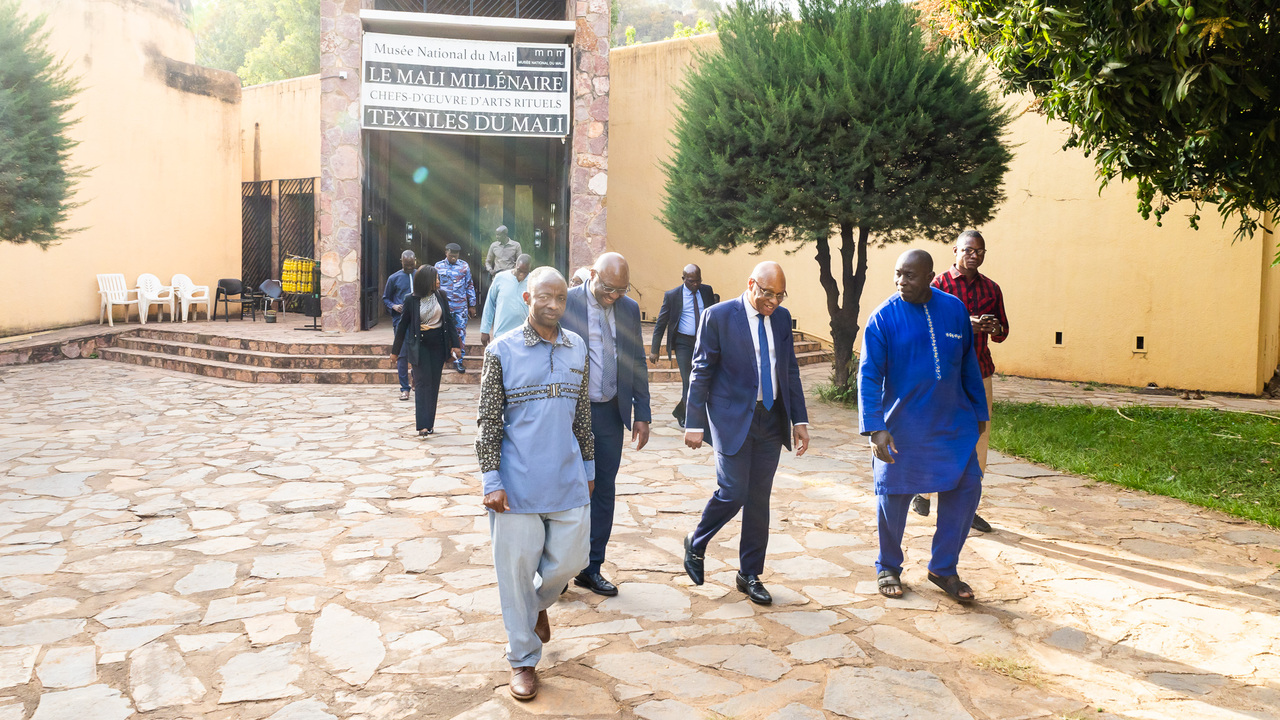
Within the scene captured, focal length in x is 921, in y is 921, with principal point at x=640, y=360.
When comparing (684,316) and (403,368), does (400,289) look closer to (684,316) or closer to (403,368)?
(403,368)

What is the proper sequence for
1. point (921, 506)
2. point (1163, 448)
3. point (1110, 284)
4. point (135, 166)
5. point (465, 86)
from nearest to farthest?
point (921, 506), point (1163, 448), point (1110, 284), point (465, 86), point (135, 166)

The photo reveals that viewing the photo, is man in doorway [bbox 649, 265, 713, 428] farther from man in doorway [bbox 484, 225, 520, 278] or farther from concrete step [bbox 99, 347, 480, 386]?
man in doorway [bbox 484, 225, 520, 278]

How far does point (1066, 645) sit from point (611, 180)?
1703cm

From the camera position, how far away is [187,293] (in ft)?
59.7

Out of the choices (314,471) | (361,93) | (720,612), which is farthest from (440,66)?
(720,612)

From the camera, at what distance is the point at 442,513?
646 cm

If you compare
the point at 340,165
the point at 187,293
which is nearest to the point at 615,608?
the point at 340,165

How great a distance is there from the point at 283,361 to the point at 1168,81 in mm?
11736

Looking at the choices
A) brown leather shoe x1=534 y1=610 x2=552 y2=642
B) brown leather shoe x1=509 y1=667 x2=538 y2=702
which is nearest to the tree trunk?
brown leather shoe x1=534 y1=610 x2=552 y2=642

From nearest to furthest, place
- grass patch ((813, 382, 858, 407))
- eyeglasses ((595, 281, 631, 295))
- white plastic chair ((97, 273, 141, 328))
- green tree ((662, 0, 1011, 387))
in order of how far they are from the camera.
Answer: eyeglasses ((595, 281, 631, 295)), green tree ((662, 0, 1011, 387)), grass patch ((813, 382, 858, 407)), white plastic chair ((97, 273, 141, 328))

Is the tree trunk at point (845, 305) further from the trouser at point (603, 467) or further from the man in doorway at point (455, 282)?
the trouser at point (603, 467)

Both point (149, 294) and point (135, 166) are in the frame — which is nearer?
point (149, 294)

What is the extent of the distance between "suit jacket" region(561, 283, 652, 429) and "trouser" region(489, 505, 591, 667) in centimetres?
108

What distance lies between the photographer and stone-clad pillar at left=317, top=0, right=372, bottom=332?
581 inches
